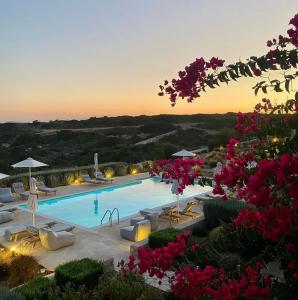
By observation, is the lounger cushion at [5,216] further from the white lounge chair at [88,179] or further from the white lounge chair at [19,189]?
the white lounge chair at [88,179]

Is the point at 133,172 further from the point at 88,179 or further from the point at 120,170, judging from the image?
the point at 88,179

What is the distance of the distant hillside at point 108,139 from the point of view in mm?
31672

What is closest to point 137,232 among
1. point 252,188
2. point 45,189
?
point 45,189

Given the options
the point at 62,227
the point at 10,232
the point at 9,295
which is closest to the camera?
the point at 9,295

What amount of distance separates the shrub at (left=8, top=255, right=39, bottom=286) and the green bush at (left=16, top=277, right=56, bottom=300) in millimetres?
1275

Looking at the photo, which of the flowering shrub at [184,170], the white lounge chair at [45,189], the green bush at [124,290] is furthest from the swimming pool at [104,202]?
the flowering shrub at [184,170]

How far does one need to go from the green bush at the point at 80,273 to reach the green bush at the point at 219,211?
13.8 feet

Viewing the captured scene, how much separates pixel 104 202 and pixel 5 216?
466 cm

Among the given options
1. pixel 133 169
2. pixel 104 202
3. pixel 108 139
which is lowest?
pixel 104 202

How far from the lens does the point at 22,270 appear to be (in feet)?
24.6

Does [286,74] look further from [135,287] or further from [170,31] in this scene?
[170,31]

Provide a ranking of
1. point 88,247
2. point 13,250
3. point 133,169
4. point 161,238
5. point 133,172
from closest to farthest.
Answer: point 161,238 → point 13,250 → point 88,247 → point 133,172 → point 133,169

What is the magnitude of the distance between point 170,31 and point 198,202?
7.84 m

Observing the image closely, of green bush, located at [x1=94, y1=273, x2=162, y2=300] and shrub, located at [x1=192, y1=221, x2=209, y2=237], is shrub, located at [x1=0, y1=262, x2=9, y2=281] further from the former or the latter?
shrub, located at [x1=192, y1=221, x2=209, y2=237]
